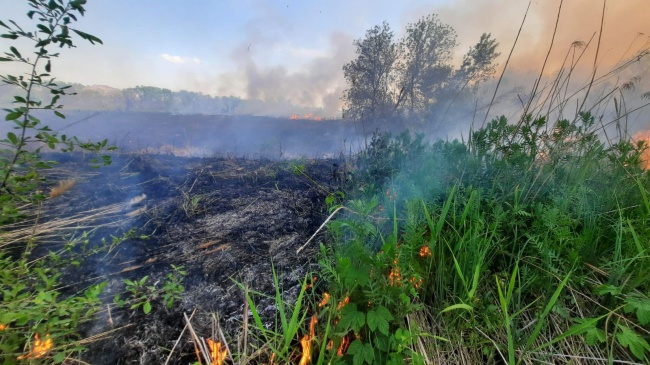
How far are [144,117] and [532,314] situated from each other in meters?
26.5

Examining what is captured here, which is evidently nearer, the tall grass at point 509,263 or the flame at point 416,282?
the tall grass at point 509,263

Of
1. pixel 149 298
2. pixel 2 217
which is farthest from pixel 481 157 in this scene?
pixel 2 217

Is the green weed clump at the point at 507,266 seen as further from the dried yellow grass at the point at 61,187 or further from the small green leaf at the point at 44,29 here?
the dried yellow grass at the point at 61,187

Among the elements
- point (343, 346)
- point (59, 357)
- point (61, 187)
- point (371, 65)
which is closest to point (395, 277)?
point (343, 346)

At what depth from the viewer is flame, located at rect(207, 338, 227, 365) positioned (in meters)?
1.02

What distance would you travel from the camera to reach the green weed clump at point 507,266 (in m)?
1.02

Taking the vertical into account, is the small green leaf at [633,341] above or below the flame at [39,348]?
above

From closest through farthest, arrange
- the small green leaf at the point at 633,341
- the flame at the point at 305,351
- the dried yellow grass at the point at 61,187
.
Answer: the small green leaf at the point at 633,341 → the flame at the point at 305,351 → the dried yellow grass at the point at 61,187

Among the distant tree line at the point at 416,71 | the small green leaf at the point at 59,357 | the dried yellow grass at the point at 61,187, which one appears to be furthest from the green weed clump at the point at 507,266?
the distant tree line at the point at 416,71

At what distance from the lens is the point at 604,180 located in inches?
71.8

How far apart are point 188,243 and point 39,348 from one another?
903 millimetres

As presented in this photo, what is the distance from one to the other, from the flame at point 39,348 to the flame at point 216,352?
0.57 meters

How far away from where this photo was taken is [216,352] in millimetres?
1045

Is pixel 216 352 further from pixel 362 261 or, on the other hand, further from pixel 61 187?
pixel 61 187
